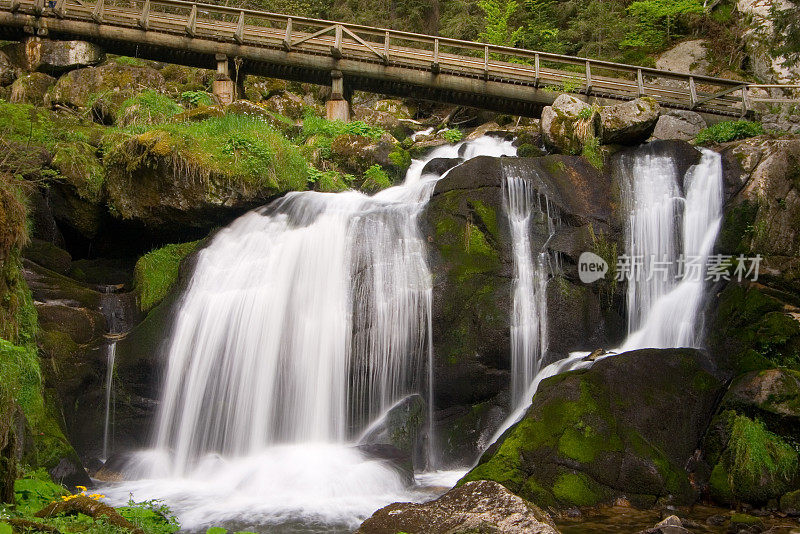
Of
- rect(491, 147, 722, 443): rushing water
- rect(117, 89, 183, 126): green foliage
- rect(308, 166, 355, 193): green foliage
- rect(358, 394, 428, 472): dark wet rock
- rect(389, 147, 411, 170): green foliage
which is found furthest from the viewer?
rect(117, 89, 183, 126): green foliage

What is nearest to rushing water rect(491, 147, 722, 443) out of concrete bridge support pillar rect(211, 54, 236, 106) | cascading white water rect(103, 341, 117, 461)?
cascading white water rect(103, 341, 117, 461)

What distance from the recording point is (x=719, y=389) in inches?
299

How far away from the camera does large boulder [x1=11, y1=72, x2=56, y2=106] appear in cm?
1530

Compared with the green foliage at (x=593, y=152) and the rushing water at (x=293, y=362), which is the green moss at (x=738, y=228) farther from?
the rushing water at (x=293, y=362)

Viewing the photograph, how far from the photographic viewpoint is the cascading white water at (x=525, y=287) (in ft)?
29.2

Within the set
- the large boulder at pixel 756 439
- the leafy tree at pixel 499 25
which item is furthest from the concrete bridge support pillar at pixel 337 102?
the large boulder at pixel 756 439

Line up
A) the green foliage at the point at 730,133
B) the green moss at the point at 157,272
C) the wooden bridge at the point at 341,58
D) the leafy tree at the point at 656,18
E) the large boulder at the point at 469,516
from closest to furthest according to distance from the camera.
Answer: the large boulder at the point at 469,516 < the green moss at the point at 157,272 < the green foliage at the point at 730,133 < the wooden bridge at the point at 341,58 < the leafy tree at the point at 656,18

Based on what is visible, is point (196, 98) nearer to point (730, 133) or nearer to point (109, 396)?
point (109, 396)

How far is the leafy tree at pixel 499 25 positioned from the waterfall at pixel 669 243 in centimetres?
1425

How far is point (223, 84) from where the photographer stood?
54.5 feet

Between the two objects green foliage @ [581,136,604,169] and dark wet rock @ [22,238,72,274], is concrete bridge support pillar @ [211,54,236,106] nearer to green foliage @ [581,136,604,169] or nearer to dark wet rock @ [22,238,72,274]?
dark wet rock @ [22,238,72,274]

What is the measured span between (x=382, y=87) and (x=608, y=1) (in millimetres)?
13239

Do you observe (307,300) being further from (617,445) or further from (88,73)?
(88,73)

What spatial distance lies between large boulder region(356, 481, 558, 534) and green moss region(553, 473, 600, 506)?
1260 mm
